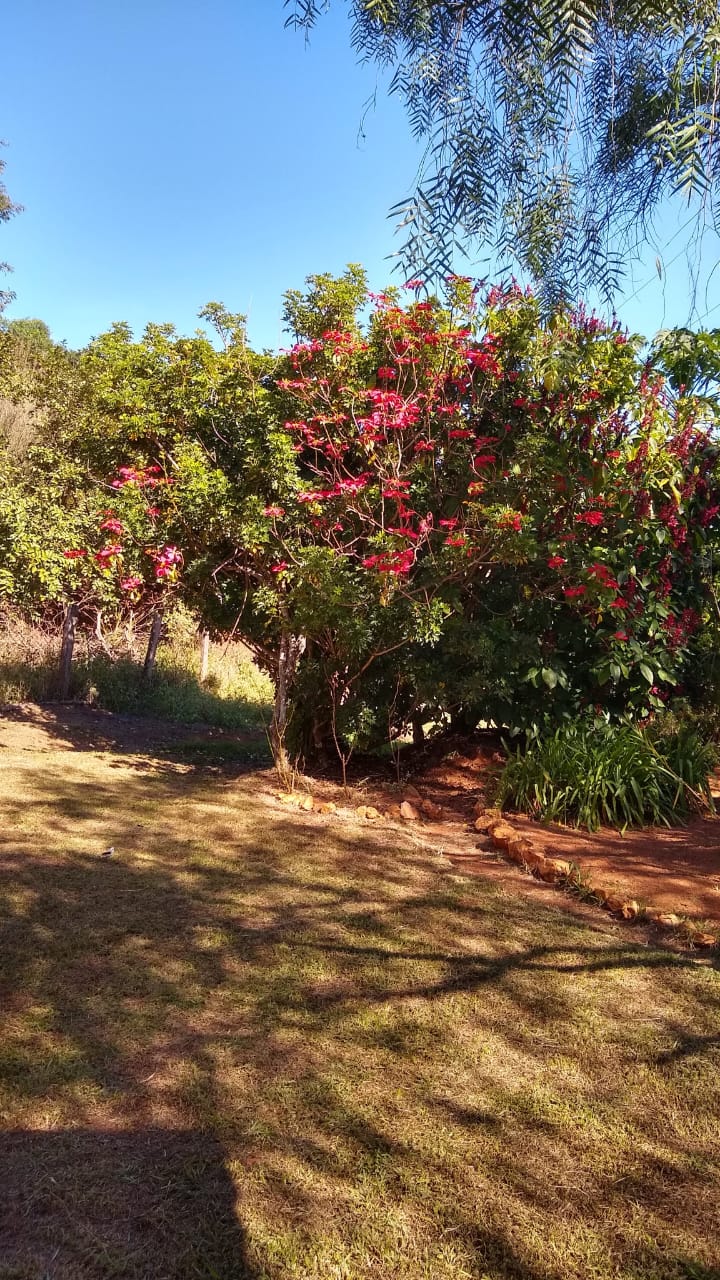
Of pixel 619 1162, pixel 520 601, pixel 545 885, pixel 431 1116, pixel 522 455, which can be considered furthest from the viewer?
pixel 520 601

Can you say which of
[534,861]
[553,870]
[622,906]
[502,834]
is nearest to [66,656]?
[502,834]

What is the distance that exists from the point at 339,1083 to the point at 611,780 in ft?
11.8

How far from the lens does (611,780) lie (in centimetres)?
552

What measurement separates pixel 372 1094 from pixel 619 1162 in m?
0.68

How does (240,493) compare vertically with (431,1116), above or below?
above

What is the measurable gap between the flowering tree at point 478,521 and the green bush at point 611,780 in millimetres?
504

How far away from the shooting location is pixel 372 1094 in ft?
7.79

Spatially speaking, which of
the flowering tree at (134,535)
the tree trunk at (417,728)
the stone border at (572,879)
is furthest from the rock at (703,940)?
the flowering tree at (134,535)

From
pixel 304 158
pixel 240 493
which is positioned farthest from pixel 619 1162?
pixel 240 493

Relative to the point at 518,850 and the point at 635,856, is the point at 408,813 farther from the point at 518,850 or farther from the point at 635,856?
the point at 635,856

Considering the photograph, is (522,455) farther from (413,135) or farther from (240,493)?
(413,135)

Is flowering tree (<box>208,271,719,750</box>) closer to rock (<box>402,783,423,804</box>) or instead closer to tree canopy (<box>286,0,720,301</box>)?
rock (<box>402,783,423,804</box>)

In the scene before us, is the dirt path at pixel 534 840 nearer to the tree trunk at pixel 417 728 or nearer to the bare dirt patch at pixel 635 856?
the bare dirt patch at pixel 635 856

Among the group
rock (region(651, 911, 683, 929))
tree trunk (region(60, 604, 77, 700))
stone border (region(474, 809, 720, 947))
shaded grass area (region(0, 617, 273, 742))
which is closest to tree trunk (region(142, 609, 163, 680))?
shaded grass area (region(0, 617, 273, 742))
